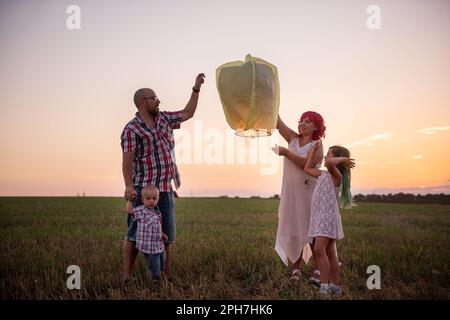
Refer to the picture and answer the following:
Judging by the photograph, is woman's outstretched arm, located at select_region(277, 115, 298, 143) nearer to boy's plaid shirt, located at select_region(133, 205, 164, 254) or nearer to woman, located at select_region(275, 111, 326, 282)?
woman, located at select_region(275, 111, 326, 282)

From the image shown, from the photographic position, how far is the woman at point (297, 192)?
5.32 meters

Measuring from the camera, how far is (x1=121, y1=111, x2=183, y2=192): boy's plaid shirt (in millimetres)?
4859

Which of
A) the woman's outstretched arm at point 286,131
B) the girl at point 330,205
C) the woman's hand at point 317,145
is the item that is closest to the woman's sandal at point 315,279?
the girl at point 330,205

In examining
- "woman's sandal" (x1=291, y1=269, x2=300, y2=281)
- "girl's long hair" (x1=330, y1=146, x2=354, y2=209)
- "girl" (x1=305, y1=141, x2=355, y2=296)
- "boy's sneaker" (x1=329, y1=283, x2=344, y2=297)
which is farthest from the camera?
"woman's sandal" (x1=291, y1=269, x2=300, y2=281)

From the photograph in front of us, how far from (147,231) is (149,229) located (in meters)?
0.03

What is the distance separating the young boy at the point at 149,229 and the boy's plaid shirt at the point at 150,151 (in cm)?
17

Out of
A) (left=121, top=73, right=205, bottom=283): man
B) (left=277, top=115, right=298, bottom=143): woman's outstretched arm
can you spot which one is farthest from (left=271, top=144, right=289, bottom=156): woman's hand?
(left=121, top=73, right=205, bottom=283): man

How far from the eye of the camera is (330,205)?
4.91m

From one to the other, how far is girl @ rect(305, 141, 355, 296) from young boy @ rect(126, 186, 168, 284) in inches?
73.6

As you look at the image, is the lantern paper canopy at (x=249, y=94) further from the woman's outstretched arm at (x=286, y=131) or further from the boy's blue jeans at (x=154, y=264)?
the boy's blue jeans at (x=154, y=264)
